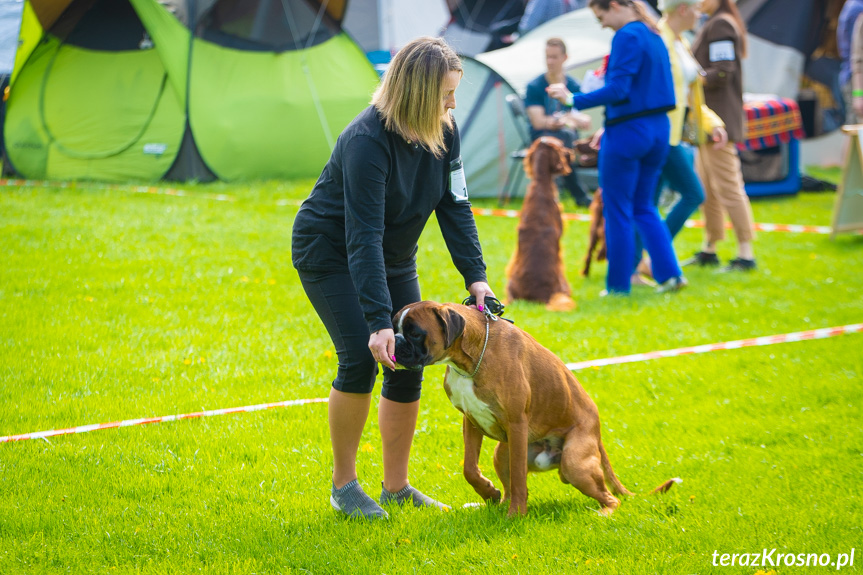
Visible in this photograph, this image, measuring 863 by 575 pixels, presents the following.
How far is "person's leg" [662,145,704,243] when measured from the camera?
760cm

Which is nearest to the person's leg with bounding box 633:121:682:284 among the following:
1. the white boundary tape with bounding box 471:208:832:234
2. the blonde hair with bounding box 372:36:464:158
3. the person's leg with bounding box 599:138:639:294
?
the person's leg with bounding box 599:138:639:294

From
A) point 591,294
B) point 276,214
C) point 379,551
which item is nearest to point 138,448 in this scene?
point 379,551

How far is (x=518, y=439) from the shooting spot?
3215mm

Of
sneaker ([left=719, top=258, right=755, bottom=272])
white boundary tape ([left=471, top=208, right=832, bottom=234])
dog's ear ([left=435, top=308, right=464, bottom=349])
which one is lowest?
white boundary tape ([left=471, top=208, right=832, bottom=234])

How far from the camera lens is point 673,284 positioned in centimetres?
738

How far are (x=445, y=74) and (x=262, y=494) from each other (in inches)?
73.6

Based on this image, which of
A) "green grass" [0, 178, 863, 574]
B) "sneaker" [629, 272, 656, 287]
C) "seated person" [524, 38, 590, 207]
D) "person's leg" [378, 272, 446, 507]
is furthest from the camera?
"seated person" [524, 38, 590, 207]

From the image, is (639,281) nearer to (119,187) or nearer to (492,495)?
(492,495)

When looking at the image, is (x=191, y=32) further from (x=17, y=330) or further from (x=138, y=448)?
(x=138, y=448)

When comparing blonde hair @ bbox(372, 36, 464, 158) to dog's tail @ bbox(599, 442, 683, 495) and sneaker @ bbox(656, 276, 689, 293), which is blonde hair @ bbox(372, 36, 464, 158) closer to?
dog's tail @ bbox(599, 442, 683, 495)

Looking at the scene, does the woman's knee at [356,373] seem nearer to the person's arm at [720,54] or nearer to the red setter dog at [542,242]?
the red setter dog at [542,242]

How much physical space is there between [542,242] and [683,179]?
5.16 feet

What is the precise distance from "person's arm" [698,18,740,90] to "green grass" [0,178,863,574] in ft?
6.32

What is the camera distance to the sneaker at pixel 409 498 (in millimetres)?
3504
